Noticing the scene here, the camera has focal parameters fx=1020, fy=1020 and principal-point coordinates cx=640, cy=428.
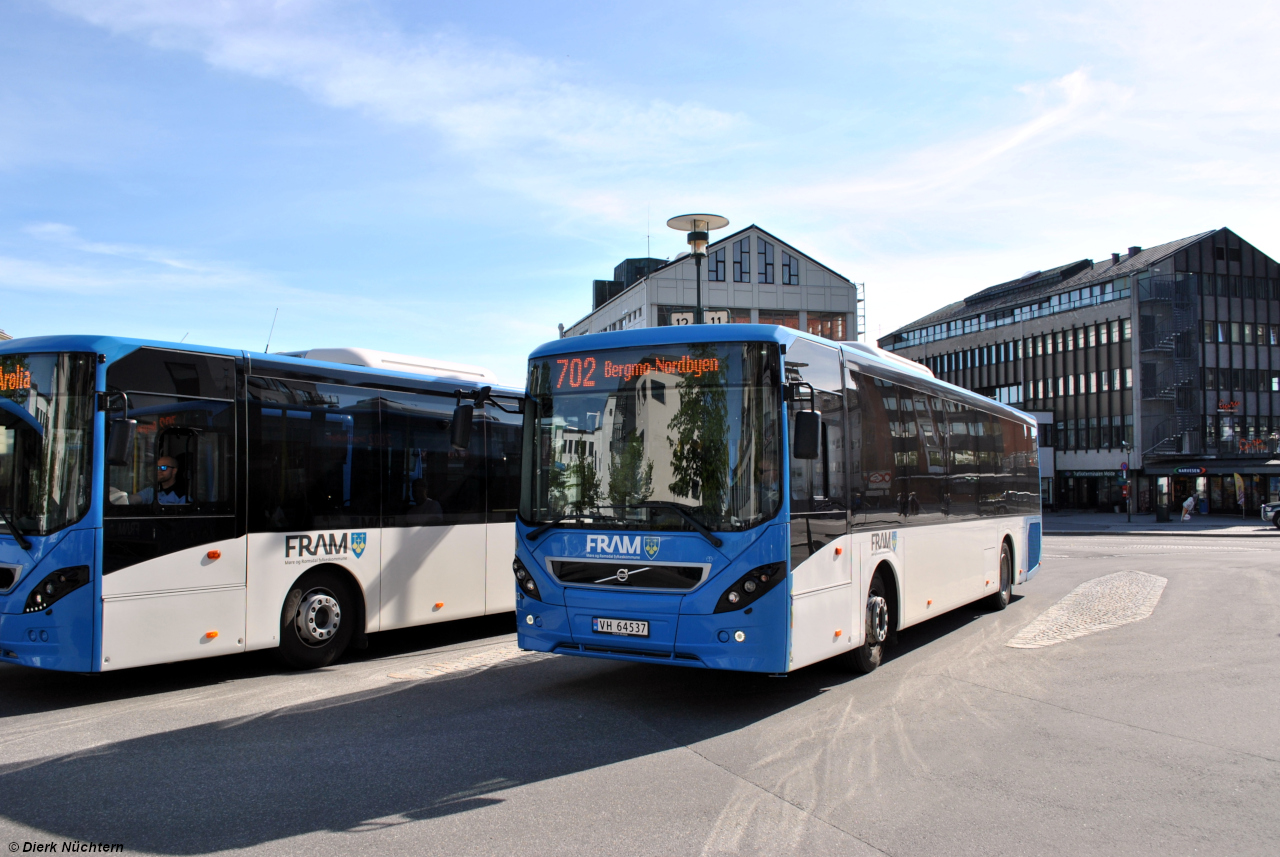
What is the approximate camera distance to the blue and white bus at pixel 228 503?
815 centimetres

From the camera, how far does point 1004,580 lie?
15219 mm

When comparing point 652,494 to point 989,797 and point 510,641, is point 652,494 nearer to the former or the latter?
point 989,797

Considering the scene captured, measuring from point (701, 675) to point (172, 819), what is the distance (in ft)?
17.7

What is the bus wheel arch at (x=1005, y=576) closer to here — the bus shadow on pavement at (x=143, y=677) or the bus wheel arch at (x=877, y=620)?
the bus wheel arch at (x=877, y=620)

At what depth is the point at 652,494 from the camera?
788cm

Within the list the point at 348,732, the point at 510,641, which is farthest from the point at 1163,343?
the point at 348,732

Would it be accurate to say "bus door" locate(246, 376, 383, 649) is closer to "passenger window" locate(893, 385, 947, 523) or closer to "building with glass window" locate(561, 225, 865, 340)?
"passenger window" locate(893, 385, 947, 523)

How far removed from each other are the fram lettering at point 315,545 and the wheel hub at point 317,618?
42cm

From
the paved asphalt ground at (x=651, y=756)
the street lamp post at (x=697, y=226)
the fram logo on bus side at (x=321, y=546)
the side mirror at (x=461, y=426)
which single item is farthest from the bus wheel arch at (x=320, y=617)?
the street lamp post at (x=697, y=226)

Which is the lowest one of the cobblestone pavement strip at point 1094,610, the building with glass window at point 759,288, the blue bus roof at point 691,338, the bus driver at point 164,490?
the cobblestone pavement strip at point 1094,610

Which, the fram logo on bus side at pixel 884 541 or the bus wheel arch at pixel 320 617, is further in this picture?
the bus wheel arch at pixel 320 617

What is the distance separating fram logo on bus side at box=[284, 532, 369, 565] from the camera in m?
9.70

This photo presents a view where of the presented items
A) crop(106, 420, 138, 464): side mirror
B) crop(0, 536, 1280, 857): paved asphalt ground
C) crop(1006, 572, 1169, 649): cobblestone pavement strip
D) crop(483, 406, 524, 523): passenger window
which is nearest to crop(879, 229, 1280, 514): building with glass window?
crop(1006, 572, 1169, 649): cobblestone pavement strip

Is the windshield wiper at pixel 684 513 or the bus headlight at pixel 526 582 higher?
the windshield wiper at pixel 684 513
